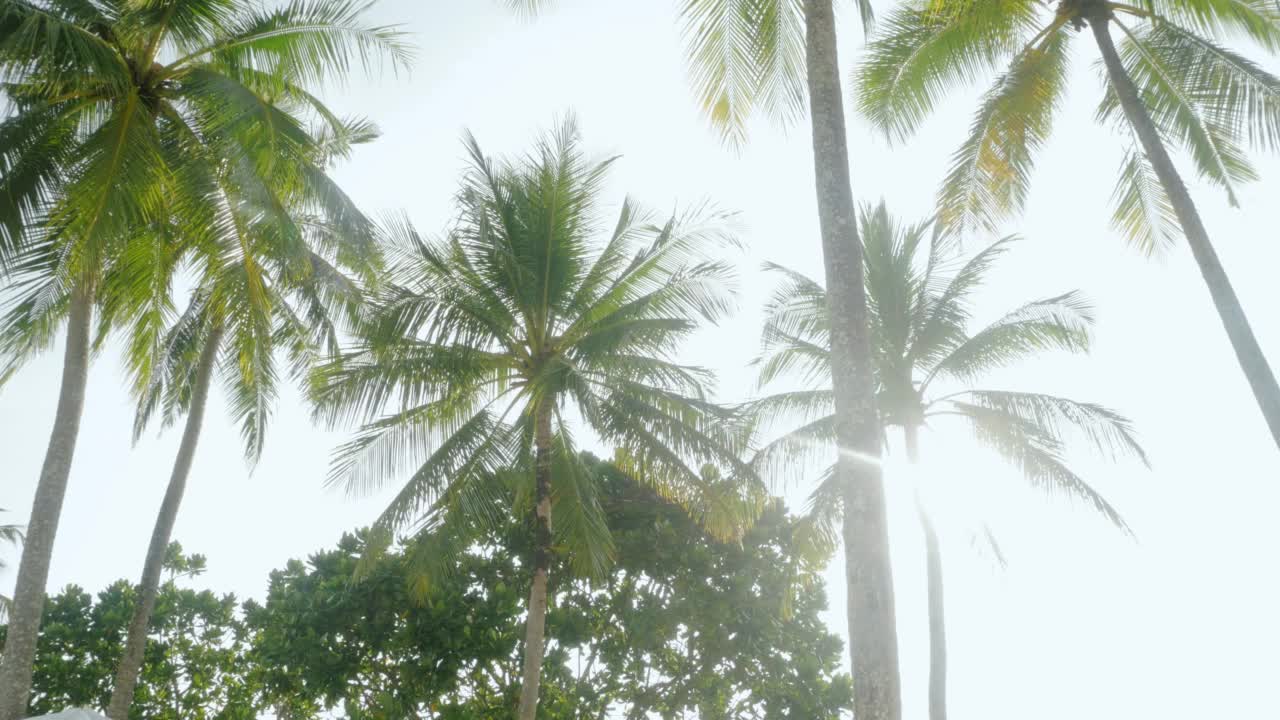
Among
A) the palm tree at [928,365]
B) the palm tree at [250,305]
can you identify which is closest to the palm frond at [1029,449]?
the palm tree at [928,365]

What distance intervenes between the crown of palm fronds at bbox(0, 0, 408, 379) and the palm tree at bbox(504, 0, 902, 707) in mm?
4733

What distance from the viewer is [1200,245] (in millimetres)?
8539

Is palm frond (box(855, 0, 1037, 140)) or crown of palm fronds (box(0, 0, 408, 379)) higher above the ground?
palm frond (box(855, 0, 1037, 140))

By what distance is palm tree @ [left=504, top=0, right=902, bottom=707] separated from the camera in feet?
17.6

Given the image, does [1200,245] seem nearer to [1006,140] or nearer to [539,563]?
[1006,140]

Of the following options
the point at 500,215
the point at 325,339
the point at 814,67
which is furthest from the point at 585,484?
the point at 814,67

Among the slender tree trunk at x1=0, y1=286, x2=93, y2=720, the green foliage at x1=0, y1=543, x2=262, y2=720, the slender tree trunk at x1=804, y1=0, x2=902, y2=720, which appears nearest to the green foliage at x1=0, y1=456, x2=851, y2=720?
the green foliage at x1=0, y1=543, x2=262, y2=720

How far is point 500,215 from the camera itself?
12.6 metres

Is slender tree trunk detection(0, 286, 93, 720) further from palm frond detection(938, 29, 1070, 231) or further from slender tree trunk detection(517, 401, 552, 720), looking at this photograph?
palm frond detection(938, 29, 1070, 231)

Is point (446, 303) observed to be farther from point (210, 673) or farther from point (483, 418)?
point (210, 673)

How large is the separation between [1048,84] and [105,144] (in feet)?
32.7

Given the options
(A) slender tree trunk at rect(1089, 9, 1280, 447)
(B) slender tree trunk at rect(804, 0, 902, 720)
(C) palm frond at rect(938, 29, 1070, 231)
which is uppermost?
(C) palm frond at rect(938, 29, 1070, 231)

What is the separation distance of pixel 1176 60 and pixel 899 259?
5.62 m

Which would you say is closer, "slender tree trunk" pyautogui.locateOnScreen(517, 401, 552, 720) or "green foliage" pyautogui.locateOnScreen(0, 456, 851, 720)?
"slender tree trunk" pyautogui.locateOnScreen(517, 401, 552, 720)
